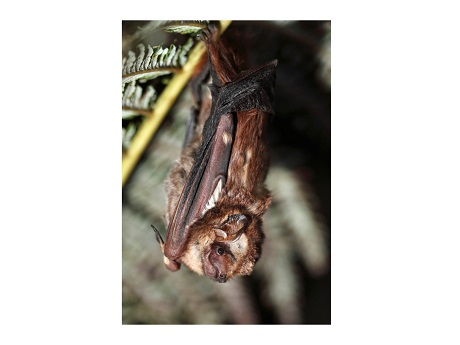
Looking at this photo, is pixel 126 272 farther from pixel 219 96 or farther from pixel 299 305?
pixel 219 96

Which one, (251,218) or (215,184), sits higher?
(215,184)

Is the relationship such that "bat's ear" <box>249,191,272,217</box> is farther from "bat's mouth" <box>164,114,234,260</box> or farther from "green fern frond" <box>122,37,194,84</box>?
"green fern frond" <box>122,37,194,84</box>

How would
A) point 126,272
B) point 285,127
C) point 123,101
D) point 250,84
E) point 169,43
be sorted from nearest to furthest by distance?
point 250,84 → point 169,43 → point 123,101 → point 126,272 → point 285,127

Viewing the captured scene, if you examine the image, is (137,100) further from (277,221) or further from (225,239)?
(277,221)

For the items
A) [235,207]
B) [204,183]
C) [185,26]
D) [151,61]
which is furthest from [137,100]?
[235,207]

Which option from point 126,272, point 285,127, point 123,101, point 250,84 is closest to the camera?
point 250,84

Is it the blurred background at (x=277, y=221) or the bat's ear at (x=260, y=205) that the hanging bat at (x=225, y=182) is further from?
the blurred background at (x=277, y=221)

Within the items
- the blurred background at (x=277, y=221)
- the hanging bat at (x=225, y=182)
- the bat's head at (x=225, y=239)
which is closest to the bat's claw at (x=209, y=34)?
the hanging bat at (x=225, y=182)
